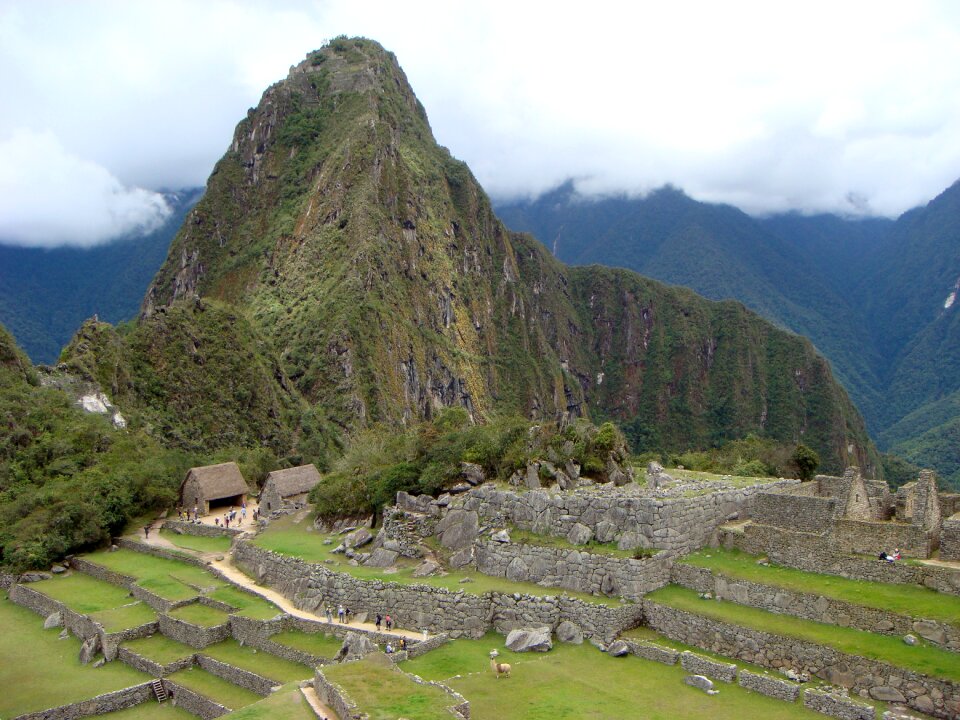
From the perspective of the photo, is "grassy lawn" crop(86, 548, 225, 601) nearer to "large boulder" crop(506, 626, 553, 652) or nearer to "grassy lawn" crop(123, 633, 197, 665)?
"grassy lawn" crop(123, 633, 197, 665)

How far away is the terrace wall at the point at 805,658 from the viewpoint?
42.8ft

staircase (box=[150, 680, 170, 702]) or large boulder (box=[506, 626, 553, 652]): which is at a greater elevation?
large boulder (box=[506, 626, 553, 652])

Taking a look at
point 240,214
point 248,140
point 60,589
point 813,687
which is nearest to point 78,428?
point 60,589

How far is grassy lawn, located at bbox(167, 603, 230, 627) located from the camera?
71.5 feet

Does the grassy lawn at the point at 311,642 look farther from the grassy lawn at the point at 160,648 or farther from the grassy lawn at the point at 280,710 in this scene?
the grassy lawn at the point at 280,710

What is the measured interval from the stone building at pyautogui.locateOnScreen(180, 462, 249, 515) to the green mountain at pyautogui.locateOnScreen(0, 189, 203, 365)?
6511cm

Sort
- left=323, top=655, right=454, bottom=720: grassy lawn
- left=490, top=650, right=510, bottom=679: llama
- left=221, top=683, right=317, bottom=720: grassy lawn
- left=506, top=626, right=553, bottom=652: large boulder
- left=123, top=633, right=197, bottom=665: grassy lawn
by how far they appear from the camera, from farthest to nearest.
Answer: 1. left=123, top=633, right=197, bottom=665: grassy lawn
2. left=506, top=626, right=553, bottom=652: large boulder
3. left=490, top=650, right=510, bottom=679: llama
4. left=221, top=683, right=317, bottom=720: grassy lawn
5. left=323, top=655, right=454, bottom=720: grassy lawn

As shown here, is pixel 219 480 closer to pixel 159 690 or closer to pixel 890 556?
pixel 159 690

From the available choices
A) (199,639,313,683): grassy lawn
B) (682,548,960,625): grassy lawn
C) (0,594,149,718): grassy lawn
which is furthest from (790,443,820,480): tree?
(0,594,149,718): grassy lawn

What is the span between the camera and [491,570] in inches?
A: 787

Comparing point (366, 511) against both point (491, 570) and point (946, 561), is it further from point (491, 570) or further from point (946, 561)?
point (946, 561)

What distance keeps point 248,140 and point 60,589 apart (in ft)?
411

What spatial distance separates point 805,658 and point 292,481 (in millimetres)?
27026

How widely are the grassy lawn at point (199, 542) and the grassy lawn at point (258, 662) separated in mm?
8840
